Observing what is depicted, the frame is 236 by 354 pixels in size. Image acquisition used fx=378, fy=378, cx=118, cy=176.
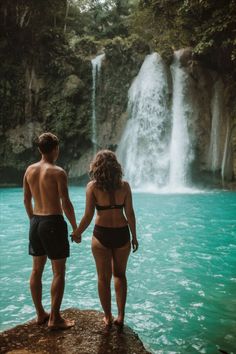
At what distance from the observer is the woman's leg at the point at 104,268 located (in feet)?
11.2

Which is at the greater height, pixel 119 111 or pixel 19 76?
pixel 19 76

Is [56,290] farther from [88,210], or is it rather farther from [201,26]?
[201,26]

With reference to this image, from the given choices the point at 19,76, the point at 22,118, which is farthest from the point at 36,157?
the point at 19,76

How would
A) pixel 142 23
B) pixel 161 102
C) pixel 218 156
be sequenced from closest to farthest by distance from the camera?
pixel 218 156, pixel 161 102, pixel 142 23

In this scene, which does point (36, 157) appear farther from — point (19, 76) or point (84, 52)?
point (84, 52)

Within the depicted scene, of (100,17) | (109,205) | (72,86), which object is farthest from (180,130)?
(109,205)

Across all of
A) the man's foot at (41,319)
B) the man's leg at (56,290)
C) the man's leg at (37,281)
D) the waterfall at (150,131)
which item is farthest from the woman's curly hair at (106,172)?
the waterfall at (150,131)

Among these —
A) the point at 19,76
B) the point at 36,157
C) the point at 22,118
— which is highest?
the point at 19,76

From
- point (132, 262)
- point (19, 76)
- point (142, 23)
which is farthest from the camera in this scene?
point (142, 23)

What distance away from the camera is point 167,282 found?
18.8ft

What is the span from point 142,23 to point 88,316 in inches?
985

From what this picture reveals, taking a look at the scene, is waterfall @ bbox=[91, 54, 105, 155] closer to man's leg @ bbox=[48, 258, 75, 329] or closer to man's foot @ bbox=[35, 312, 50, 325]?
man's foot @ bbox=[35, 312, 50, 325]

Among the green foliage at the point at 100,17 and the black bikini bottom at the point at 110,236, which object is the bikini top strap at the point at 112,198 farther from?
the green foliage at the point at 100,17

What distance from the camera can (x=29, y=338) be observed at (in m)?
3.25
